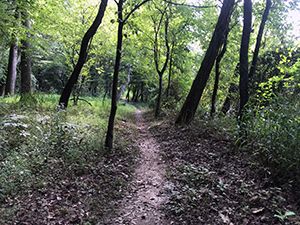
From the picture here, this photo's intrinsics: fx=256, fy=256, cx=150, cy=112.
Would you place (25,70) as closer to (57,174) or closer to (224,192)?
(57,174)

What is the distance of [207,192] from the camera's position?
15.9 feet

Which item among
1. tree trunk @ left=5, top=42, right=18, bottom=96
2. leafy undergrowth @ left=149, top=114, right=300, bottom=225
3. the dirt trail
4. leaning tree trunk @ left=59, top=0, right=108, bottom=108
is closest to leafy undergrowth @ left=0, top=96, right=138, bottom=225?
the dirt trail

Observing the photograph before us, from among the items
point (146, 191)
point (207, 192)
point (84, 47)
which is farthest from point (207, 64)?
point (207, 192)

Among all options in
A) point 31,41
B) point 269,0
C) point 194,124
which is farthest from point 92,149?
point 269,0

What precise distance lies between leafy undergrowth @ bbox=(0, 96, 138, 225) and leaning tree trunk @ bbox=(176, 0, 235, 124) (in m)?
3.57

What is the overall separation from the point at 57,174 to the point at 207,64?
23.1 feet

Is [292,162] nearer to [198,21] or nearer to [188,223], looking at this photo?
[188,223]

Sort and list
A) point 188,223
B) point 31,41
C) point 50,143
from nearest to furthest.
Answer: point 188,223
point 50,143
point 31,41

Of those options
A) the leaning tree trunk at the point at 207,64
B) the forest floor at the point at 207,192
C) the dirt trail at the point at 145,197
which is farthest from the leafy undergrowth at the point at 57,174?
the leaning tree trunk at the point at 207,64

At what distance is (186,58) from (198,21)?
4.26m

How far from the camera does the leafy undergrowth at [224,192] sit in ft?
13.5

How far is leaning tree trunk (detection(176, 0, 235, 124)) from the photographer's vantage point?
31.2 ft

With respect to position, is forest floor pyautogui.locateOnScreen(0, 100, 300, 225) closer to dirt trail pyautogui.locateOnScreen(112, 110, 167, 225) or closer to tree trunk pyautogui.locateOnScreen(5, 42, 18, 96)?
dirt trail pyautogui.locateOnScreen(112, 110, 167, 225)

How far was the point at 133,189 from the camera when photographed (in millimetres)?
5691
